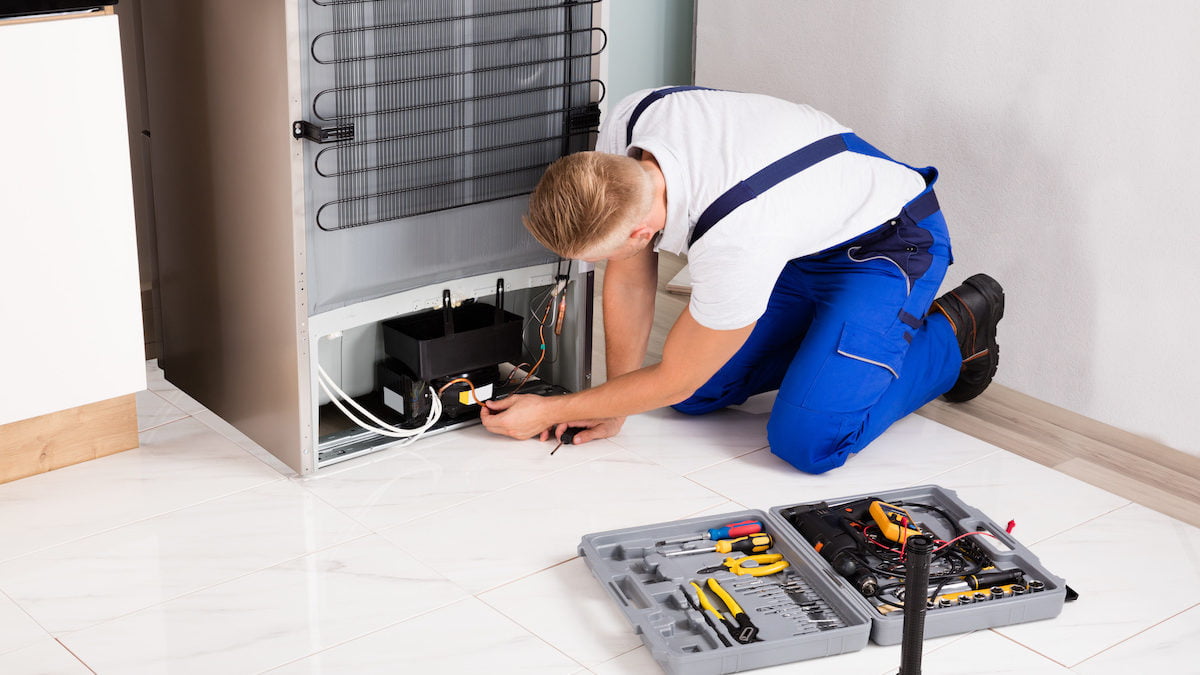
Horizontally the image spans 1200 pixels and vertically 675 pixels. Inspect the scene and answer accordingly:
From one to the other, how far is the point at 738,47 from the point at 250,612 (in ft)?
6.20

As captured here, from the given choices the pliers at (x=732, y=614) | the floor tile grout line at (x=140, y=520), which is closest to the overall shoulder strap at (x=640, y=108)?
the pliers at (x=732, y=614)

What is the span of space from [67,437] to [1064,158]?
198 centimetres

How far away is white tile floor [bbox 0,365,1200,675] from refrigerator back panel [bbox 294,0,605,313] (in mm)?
381

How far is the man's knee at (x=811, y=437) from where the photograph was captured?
234 cm

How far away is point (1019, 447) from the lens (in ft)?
8.32

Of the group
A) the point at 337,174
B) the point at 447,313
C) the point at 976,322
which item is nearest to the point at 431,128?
the point at 337,174

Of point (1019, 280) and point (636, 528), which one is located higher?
point (1019, 280)

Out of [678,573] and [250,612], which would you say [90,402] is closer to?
[250,612]

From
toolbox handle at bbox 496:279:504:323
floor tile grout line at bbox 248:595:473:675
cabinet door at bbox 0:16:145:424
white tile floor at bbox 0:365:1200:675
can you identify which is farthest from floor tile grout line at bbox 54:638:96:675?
toolbox handle at bbox 496:279:504:323

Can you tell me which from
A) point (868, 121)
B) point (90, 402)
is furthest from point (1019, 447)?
point (90, 402)

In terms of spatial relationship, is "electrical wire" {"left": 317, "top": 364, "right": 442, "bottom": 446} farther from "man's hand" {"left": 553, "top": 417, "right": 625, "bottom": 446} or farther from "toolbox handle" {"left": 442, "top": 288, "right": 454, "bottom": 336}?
"man's hand" {"left": 553, "top": 417, "right": 625, "bottom": 446}

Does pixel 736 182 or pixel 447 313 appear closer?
pixel 736 182

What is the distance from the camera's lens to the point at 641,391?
7.48 feet

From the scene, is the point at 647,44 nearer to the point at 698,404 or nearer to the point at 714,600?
the point at 698,404
